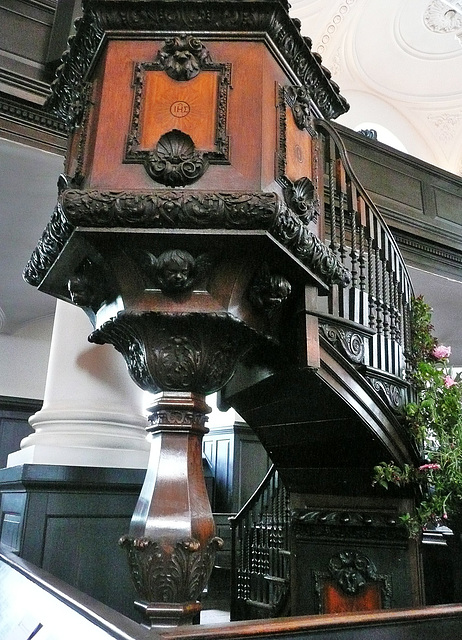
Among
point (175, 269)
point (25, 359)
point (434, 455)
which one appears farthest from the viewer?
point (25, 359)

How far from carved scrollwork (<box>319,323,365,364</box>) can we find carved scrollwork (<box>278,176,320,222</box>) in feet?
1.81

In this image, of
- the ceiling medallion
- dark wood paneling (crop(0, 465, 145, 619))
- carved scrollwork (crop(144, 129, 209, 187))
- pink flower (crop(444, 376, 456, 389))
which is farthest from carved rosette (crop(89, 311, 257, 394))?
the ceiling medallion

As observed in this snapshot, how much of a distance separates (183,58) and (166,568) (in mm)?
1522

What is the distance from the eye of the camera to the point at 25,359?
7453 mm

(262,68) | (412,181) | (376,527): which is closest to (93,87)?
(262,68)

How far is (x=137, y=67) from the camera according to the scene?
6.34 ft

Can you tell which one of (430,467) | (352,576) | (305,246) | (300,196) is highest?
(300,196)

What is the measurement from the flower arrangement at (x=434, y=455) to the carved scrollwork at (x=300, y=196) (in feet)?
3.89

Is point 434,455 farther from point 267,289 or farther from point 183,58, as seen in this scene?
point 183,58

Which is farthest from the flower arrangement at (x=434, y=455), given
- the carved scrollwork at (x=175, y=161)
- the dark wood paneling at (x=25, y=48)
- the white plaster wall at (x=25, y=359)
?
the white plaster wall at (x=25, y=359)

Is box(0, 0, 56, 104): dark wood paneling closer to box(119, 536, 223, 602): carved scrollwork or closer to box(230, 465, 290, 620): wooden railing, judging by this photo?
box(230, 465, 290, 620): wooden railing

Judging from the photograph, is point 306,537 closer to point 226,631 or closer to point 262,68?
point 226,631

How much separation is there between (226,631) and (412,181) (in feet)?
16.6

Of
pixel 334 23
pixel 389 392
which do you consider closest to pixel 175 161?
pixel 389 392
